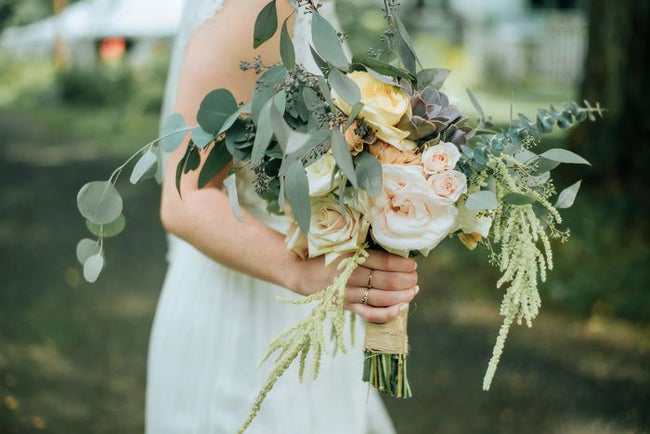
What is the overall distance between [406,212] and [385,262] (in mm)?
130

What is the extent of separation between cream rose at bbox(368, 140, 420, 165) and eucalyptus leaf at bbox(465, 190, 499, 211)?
114mm

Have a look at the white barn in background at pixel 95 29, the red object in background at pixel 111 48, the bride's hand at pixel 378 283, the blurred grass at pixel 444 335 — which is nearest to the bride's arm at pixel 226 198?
the bride's hand at pixel 378 283

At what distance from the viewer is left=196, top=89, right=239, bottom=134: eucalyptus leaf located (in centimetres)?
138

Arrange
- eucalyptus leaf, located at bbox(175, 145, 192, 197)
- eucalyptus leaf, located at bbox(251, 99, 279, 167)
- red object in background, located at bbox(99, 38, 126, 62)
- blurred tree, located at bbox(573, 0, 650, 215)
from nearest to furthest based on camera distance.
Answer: eucalyptus leaf, located at bbox(251, 99, 279, 167) → eucalyptus leaf, located at bbox(175, 145, 192, 197) → blurred tree, located at bbox(573, 0, 650, 215) → red object in background, located at bbox(99, 38, 126, 62)

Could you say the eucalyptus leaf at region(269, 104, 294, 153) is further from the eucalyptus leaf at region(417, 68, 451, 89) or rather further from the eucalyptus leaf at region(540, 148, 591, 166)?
the eucalyptus leaf at region(540, 148, 591, 166)

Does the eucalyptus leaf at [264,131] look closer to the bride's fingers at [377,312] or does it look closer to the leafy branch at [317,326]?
the leafy branch at [317,326]

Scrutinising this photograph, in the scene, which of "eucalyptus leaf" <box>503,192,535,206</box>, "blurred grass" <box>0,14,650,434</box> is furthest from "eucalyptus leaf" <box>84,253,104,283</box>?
"blurred grass" <box>0,14,650,434</box>

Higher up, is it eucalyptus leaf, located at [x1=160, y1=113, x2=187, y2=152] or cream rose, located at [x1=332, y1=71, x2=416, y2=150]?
cream rose, located at [x1=332, y1=71, x2=416, y2=150]

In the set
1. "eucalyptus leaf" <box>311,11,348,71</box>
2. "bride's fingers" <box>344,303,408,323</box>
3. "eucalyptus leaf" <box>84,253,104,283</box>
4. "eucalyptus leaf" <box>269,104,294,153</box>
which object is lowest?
"bride's fingers" <box>344,303,408,323</box>

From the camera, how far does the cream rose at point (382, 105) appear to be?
1285 mm

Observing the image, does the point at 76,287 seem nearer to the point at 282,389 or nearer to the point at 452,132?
the point at 282,389

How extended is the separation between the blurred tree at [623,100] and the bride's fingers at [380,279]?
589 cm

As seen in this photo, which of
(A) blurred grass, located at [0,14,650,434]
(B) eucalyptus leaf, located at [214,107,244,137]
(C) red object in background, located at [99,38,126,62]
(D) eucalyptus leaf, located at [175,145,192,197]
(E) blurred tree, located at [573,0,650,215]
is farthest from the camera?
(C) red object in background, located at [99,38,126,62]

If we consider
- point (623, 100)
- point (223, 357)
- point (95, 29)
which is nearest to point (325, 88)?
point (223, 357)
